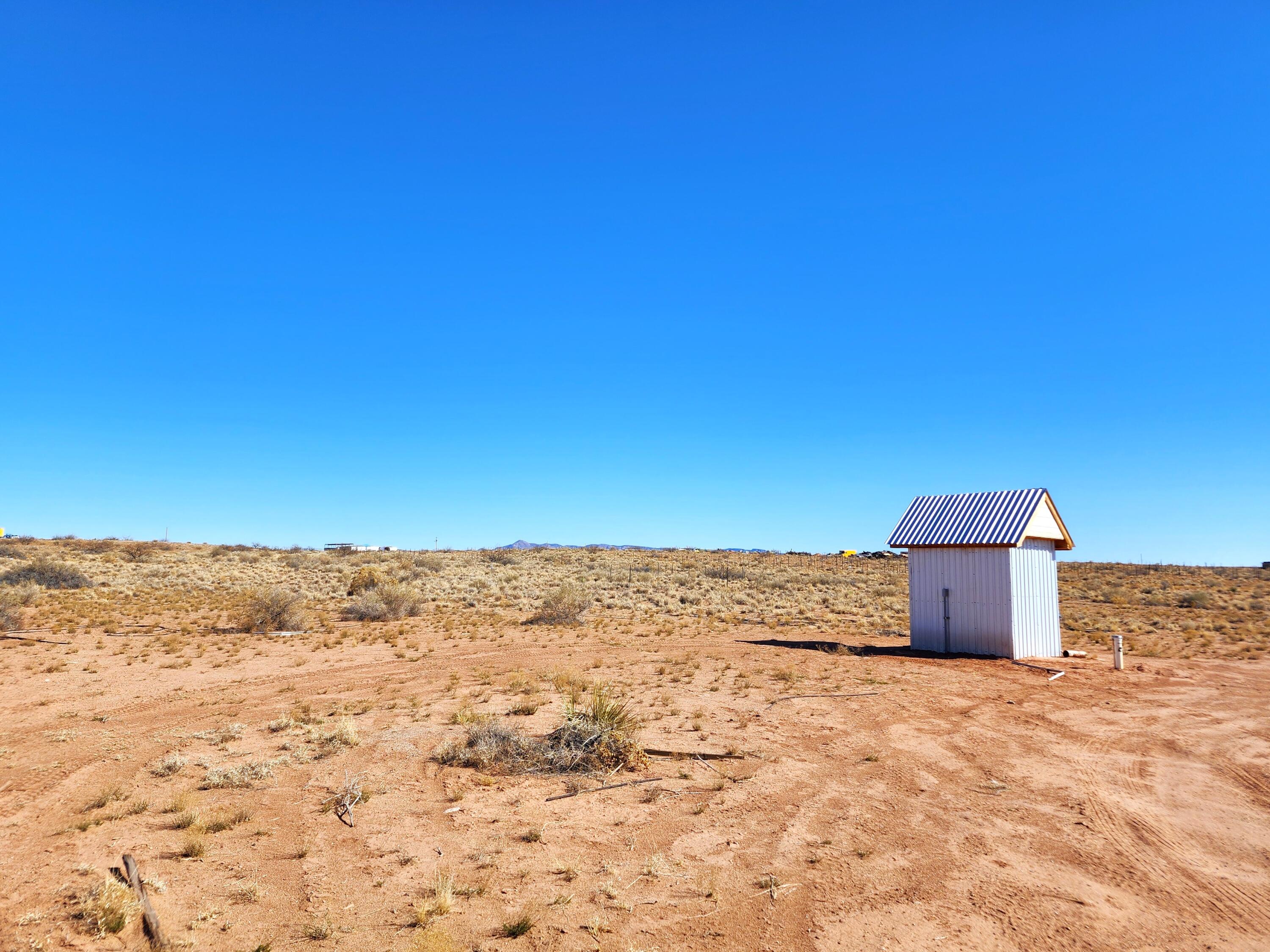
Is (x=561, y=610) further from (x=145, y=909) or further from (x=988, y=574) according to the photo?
(x=145, y=909)

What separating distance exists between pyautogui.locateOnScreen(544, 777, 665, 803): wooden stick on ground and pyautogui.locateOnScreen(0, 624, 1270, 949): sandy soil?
0.12m

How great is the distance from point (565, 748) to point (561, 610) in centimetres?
1800

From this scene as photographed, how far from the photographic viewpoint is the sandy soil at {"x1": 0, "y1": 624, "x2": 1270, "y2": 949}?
5457 mm

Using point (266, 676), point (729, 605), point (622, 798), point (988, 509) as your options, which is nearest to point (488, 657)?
point (266, 676)

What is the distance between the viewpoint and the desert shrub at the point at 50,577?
33562mm

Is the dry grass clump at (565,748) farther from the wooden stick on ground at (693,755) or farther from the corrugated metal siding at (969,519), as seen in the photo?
the corrugated metal siding at (969,519)

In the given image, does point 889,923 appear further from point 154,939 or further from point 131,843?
point 131,843

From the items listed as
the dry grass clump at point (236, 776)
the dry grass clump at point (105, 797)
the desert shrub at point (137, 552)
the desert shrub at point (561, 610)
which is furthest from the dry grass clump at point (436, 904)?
the desert shrub at point (137, 552)

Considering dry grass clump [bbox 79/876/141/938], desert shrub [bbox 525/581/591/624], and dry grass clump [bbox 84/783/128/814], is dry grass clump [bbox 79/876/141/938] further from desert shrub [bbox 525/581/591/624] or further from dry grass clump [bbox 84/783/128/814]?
desert shrub [bbox 525/581/591/624]

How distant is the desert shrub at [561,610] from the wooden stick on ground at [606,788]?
58.4ft

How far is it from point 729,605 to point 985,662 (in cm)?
1655

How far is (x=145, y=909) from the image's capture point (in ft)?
17.4

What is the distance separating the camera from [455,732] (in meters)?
10.9

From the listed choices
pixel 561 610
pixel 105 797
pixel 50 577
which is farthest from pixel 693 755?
pixel 50 577
